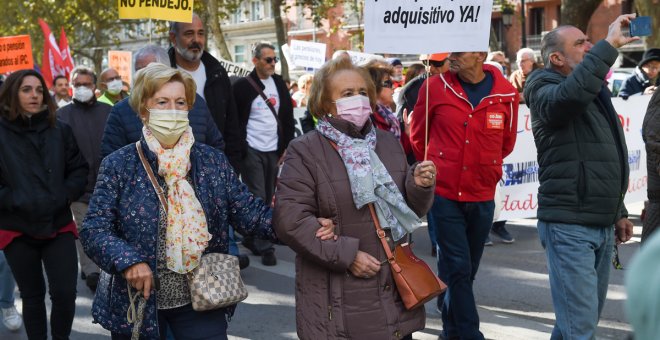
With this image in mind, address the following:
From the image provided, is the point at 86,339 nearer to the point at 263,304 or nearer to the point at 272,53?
the point at 263,304

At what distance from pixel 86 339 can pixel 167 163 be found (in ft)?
9.89

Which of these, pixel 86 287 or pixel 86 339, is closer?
pixel 86 339

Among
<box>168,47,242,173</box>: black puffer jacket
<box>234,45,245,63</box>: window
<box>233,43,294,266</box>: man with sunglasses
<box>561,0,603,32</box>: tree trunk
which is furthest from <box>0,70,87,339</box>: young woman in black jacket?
<box>234,45,245,63</box>: window

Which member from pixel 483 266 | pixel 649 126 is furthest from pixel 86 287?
pixel 649 126

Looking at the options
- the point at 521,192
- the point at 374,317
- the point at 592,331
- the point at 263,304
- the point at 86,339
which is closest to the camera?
the point at 374,317

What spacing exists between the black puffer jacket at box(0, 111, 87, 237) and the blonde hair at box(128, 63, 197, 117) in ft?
5.51

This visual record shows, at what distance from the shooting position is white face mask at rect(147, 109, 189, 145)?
3.69 meters

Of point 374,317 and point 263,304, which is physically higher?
point 374,317

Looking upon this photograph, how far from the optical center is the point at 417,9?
4641 mm

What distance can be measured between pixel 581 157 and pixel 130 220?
2239mm

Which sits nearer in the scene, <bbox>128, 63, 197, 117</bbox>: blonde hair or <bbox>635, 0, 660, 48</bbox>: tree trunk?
<bbox>128, 63, 197, 117</bbox>: blonde hair

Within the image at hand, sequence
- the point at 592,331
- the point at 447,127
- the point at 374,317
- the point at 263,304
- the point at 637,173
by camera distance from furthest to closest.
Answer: the point at 637,173 → the point at 263,304 → the point at 447,127 → the point at 592,331 → the point at 374,317

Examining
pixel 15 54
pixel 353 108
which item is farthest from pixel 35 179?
pixel 15 54

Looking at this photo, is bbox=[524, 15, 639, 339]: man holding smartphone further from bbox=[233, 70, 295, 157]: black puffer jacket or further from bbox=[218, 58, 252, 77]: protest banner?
bbox=[218, 58, 252, 77]: protest banner
